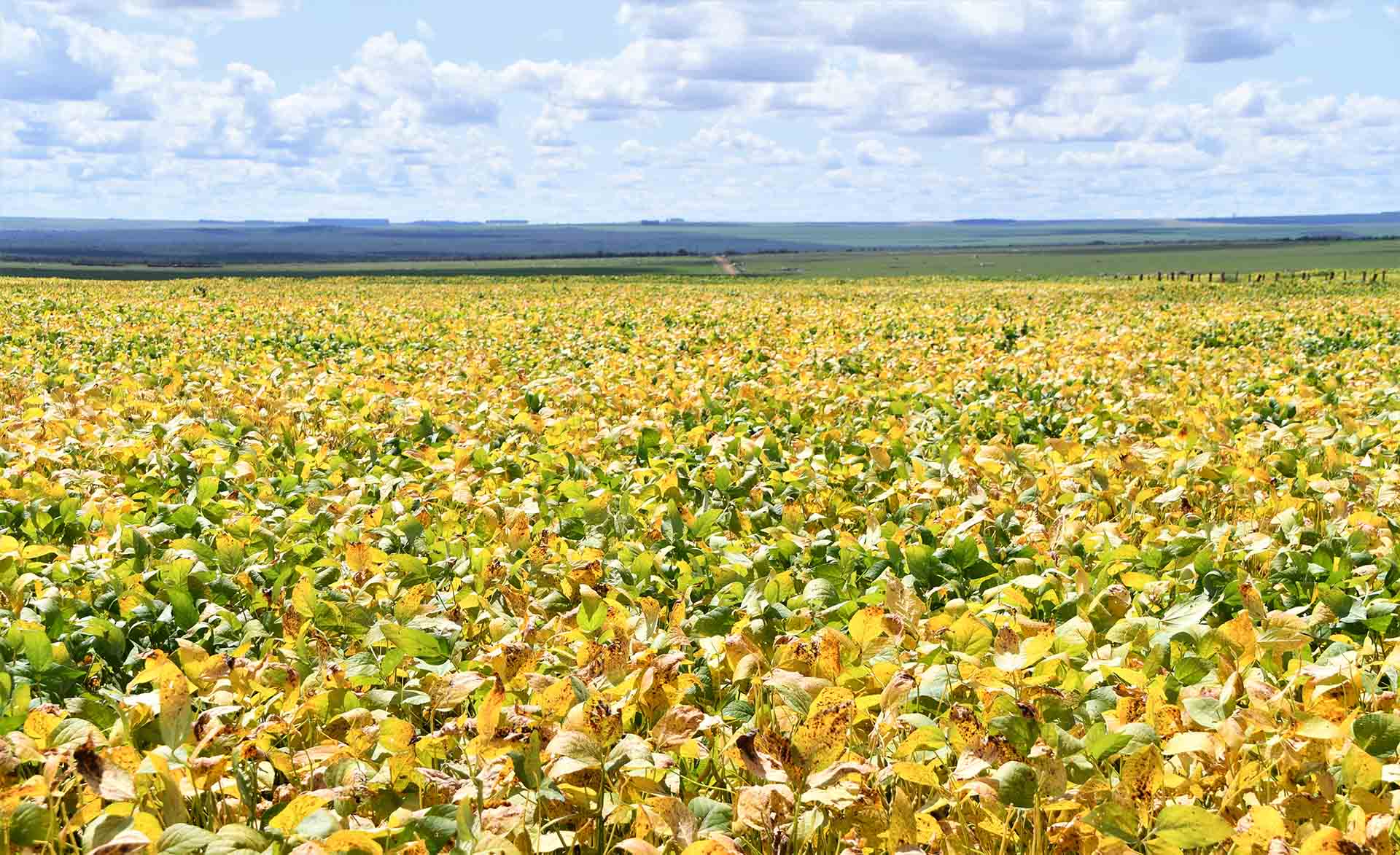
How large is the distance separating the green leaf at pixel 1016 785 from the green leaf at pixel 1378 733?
84 centimetres

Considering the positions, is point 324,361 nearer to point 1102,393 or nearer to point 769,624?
point 1102,393

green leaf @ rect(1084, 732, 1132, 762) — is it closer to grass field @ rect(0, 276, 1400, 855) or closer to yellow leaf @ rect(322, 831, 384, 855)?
grass field @ rect(0, 276, 1400, 855)

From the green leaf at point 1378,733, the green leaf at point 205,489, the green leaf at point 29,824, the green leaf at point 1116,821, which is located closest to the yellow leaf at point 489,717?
the green leaf at point 29,824

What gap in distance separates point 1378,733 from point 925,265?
454ft

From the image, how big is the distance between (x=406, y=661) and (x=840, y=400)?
6101mm

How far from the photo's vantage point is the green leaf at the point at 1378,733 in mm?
2568

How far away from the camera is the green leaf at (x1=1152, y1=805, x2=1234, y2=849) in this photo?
2127 mm

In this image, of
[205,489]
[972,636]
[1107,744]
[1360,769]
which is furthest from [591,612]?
[205,489]

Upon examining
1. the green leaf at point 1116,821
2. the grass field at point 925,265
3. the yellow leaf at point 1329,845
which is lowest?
the green leaf at point 1116,821

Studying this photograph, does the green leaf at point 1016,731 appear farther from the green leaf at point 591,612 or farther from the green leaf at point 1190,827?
the green leaf at point 591,612

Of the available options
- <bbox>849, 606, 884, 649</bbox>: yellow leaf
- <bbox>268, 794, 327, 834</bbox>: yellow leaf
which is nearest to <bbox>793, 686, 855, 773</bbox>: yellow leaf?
<bbox>849, 606, 884, 649</bbox>: yellow leaf

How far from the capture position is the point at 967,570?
14.7 ft

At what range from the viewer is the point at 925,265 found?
13662 cm

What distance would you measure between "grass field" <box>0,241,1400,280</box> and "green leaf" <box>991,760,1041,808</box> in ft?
259
